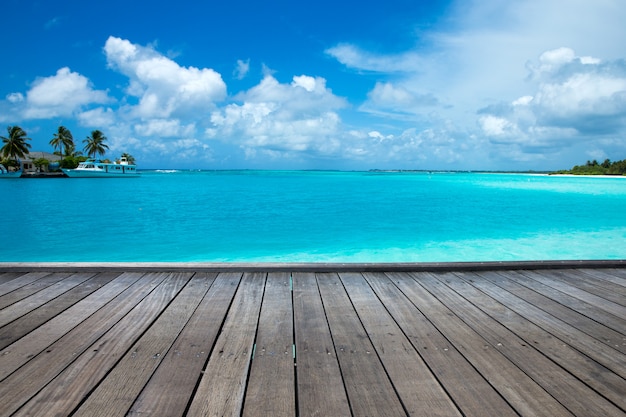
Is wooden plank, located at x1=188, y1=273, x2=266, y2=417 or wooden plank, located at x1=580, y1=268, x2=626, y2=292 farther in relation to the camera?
wooden plank, located at x1=580, y1=268, x2=626, y2=292

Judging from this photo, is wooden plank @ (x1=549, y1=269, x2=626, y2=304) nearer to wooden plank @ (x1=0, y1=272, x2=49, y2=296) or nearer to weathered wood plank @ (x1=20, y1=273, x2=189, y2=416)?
weathered wood plank @ (x1=20, y1=273, x2=189, y2=416)

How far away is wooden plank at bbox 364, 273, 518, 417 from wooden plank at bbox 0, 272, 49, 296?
263cm

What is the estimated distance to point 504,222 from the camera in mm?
16391

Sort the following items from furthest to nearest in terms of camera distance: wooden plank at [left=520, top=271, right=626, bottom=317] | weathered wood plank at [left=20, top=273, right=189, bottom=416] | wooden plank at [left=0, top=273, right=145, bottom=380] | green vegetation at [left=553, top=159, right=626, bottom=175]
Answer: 1. green vegetation at [left=553, top=159, right=626, bottom=175]
2. wooden plank at [left=520, top=271, right=626, bottom=317]
3. wooden plank at [left=0, top=273, right=145, bottom=380]
4. weathered wood plank at [left=20, top=273, right=189, bottom=416]

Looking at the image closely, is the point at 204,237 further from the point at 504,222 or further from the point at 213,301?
the point at 504,222

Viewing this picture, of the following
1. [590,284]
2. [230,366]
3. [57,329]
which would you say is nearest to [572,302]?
[590,284]

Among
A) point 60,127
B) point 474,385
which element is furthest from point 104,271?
point 60,127

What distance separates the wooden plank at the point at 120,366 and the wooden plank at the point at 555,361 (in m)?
1.62

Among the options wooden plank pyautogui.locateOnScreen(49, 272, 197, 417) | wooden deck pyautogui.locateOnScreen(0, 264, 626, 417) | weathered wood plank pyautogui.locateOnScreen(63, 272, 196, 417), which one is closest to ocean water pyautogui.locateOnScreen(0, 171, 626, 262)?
wooden deck pyautogui.locateOnScreen(0, 264, 626, 417)

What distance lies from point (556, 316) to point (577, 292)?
0.66 m

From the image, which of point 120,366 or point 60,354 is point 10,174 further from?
point 120,366

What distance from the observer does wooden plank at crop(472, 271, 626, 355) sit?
1979mm

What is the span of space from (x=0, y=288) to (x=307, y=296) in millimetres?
2215

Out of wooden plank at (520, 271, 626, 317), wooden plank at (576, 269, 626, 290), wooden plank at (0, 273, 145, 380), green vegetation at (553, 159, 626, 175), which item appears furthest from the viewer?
green vegetation at (553, 159, 626, 175)
